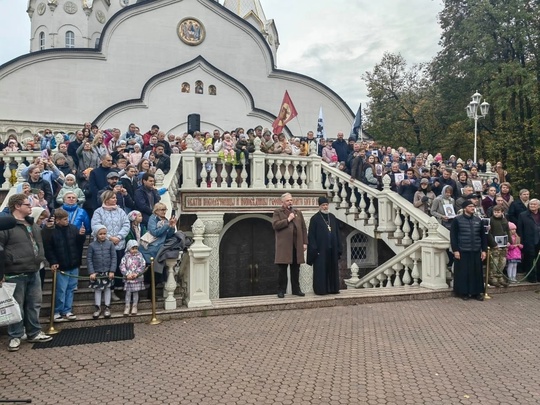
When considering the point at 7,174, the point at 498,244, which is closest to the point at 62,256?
the point at 7,174

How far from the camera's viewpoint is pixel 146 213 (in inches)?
333

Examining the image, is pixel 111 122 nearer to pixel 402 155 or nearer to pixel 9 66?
pixel 9 66

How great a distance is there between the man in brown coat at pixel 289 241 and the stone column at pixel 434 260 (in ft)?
8.80

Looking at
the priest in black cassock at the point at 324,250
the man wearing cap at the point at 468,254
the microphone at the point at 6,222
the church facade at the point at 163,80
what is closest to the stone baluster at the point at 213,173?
the priest in black cassock at the point at 324,250

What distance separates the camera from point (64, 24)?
33.9 metres

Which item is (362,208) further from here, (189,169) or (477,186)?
(189,169)

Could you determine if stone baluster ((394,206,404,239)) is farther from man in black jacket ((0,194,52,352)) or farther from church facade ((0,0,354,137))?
church facade ((0,0,354,137))

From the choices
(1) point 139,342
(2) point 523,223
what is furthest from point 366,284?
(1) point 139,342

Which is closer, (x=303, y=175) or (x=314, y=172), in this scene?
(x=303, y=175)

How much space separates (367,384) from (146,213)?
17.4 ft

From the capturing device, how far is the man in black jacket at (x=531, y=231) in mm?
10203

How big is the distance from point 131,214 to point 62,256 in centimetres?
135

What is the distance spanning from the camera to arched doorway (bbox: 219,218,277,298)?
12.6 m

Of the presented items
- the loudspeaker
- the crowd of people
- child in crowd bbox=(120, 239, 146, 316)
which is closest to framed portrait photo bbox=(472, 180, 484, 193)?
the crowd of people
